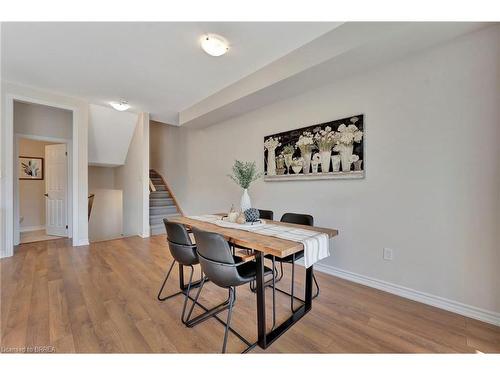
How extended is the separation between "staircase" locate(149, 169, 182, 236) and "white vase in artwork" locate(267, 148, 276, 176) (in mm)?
3026

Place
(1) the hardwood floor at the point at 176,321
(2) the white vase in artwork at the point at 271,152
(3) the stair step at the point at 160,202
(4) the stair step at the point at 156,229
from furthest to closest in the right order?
1. (3) the stair step at the point at 160,202
2. (4) the stair step at the point at 156,229
3. (2) the white vase in artwork at the point at 271,152
4. (1) the hardwood floor at the point at 176,321

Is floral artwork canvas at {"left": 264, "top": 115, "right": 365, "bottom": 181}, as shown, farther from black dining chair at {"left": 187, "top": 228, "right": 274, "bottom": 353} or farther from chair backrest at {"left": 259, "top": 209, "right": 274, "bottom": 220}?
black dining chair at {"left": 187, "top": 228, "right": 274, "bottom": 353}

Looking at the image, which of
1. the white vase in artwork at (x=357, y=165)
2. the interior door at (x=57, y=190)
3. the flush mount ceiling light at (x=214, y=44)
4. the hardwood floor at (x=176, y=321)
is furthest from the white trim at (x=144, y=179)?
the white vase in artwork at (x=357, y=165)

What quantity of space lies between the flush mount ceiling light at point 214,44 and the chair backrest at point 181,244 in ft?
5.74

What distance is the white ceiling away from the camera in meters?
2.01

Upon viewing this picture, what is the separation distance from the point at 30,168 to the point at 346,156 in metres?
6.62

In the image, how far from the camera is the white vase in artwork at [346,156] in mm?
2434

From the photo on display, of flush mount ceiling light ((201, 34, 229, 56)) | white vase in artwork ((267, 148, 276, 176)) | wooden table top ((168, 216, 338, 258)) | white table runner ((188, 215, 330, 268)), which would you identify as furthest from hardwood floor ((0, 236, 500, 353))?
flush mount ceiling light ((201, 34, 229, 56))

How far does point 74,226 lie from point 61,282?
1.71 meters

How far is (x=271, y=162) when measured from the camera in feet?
10.7

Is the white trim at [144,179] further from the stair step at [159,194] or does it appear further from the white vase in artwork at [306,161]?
the white vase in artwork at [306,161]
